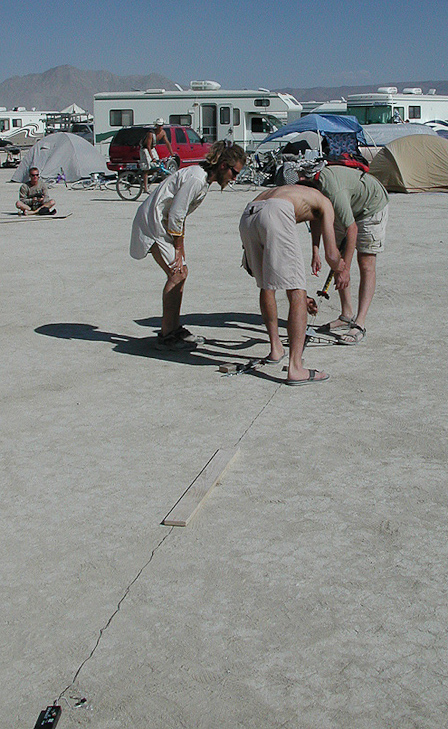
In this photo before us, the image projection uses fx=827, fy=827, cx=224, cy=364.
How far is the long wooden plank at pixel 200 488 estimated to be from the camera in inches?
136

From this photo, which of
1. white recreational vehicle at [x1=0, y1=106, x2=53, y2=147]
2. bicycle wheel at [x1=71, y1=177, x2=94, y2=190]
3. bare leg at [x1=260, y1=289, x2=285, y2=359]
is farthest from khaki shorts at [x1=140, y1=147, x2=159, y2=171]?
white recreational vehicle at [x1=0, y1=106, x2=53, y2=147]

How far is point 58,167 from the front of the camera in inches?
1009

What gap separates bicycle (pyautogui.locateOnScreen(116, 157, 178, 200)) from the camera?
62.8 ft

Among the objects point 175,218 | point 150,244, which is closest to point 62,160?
point 150,244

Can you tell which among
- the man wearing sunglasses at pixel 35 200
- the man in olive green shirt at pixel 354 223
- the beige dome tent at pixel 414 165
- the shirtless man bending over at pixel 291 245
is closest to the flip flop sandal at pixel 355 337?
the man in olive green shirt at pixel 354 223

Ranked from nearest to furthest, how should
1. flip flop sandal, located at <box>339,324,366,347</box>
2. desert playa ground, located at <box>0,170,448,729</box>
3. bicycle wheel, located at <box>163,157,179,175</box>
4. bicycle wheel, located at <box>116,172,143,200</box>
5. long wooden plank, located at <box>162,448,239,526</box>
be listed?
desert playa ground, located at <box>0,170,448,729</box> → long wooden plank, located at <box>162,448,239,526</box> → flip flop sandal, located at <box>339,324,366,347</box> → bicycle wheel, located at <box>116,172,143,200</box> → bicycle wheel, located at <box>163,157,179,175</box>

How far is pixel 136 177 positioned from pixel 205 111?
11.8 m

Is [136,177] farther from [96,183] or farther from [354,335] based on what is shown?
[354,335]

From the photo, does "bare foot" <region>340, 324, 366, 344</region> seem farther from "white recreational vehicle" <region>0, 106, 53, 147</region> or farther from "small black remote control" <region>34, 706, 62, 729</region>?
"white recreational vehicle" <region>0, 106, 53, 147</region>

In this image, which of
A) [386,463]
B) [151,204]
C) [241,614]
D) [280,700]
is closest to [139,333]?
[151,204]

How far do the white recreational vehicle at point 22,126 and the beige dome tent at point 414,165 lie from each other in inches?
1159

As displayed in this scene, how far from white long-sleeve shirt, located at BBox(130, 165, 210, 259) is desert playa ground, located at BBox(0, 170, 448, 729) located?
0.86 meters

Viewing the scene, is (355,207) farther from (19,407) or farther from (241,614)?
(241,614)

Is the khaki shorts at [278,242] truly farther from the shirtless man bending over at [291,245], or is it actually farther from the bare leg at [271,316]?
the bare leg at [271,316]
